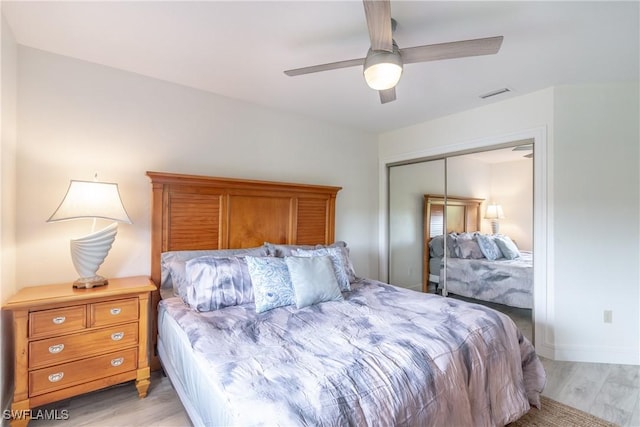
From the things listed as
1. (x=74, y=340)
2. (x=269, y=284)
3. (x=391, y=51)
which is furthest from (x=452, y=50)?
(x=74, y=340)

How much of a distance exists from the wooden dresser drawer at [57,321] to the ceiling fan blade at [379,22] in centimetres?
229

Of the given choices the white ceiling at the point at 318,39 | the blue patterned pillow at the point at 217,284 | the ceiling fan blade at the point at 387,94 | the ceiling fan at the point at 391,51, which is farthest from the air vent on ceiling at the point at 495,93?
the blue patterned pillow at the point at 217,284

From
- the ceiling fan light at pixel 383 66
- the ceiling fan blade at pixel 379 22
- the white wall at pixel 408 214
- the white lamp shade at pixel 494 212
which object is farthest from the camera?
the white wall at pixel 408 214

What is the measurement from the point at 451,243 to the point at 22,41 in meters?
4.09

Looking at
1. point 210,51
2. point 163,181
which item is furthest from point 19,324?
point 210,51

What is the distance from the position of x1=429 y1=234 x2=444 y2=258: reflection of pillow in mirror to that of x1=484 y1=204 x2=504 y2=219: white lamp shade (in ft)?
1.87

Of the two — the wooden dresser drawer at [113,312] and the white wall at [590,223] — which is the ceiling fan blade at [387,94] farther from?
the wooden dresser drawer at [113,312]

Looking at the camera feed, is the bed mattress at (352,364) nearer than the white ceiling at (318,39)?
Yes

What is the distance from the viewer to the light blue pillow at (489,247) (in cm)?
314

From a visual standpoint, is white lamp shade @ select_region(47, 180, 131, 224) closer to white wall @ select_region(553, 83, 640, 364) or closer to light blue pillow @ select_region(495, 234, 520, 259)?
light blue pillow @ select_region(495, 234, 520, 259)

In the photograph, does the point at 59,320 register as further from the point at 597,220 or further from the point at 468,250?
the point at 597,220

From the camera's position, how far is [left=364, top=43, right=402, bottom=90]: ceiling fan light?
1592 mm

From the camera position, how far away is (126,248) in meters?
2.40

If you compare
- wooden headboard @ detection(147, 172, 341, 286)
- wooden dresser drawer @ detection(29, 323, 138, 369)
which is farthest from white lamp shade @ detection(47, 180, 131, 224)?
wooden dresser drawer @ detection(29, 323, 138, 369)
